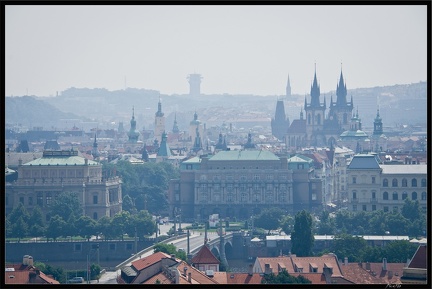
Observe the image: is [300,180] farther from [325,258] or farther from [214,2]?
[214,2]

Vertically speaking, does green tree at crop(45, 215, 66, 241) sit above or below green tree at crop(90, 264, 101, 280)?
below

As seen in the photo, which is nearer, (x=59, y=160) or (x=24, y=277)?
(x=24, y=277)

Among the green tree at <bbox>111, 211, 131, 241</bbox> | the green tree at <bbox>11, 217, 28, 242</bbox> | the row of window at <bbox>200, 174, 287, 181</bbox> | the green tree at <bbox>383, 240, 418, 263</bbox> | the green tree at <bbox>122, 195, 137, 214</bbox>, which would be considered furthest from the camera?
the row of window at <bbox>200, 174, 287, 181</bbox>

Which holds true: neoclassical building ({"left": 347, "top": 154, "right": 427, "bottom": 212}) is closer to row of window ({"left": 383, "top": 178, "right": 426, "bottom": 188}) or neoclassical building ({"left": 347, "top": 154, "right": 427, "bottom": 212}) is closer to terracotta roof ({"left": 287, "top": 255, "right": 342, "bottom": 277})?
row of window ({"left": 383, "top": 178, "right": 426, "bottom": 188})

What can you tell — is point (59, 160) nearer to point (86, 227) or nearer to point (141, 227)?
point (86, 227)

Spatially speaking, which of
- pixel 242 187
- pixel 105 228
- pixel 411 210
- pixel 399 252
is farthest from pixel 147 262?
pixel 242 187

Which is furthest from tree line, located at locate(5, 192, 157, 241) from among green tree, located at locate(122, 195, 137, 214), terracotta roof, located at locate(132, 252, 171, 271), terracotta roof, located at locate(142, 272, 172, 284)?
terracotta roof, located at locate(142, 272, 172, 284)
